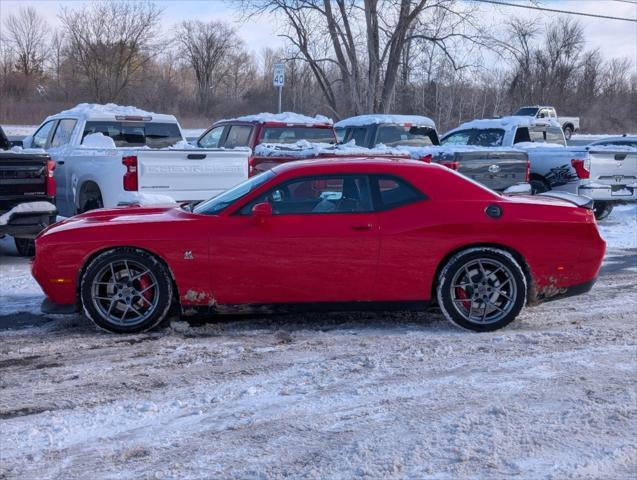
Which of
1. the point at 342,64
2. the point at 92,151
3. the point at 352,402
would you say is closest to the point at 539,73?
the point at 342,64

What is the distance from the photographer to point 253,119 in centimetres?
1275

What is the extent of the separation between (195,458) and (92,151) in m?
7.15

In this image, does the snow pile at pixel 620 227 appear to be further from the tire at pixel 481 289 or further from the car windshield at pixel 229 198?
the car windshield at pixel 229 198

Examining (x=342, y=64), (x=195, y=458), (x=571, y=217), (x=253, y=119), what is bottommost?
(x=195, y=458)

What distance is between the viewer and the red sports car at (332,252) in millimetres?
6305

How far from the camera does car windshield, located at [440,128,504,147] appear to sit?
15203 millimetres

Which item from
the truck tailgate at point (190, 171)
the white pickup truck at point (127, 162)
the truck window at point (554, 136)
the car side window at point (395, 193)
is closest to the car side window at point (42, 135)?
the white pickup truck at point (127, 162)

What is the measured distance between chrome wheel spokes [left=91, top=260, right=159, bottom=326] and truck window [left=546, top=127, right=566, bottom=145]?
11.8 metres

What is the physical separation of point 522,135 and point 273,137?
558cm

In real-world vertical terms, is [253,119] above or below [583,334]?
above

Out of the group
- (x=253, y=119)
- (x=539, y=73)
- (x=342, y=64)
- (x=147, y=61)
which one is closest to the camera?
(x=253, y=119)

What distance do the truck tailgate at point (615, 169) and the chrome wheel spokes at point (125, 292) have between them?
385 inches

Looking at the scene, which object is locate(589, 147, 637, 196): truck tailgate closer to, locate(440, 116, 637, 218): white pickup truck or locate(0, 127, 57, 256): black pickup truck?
locate(440, 116, 637, 218): white pickup truck

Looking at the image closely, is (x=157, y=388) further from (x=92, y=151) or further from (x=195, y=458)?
(x=92, y=151)
